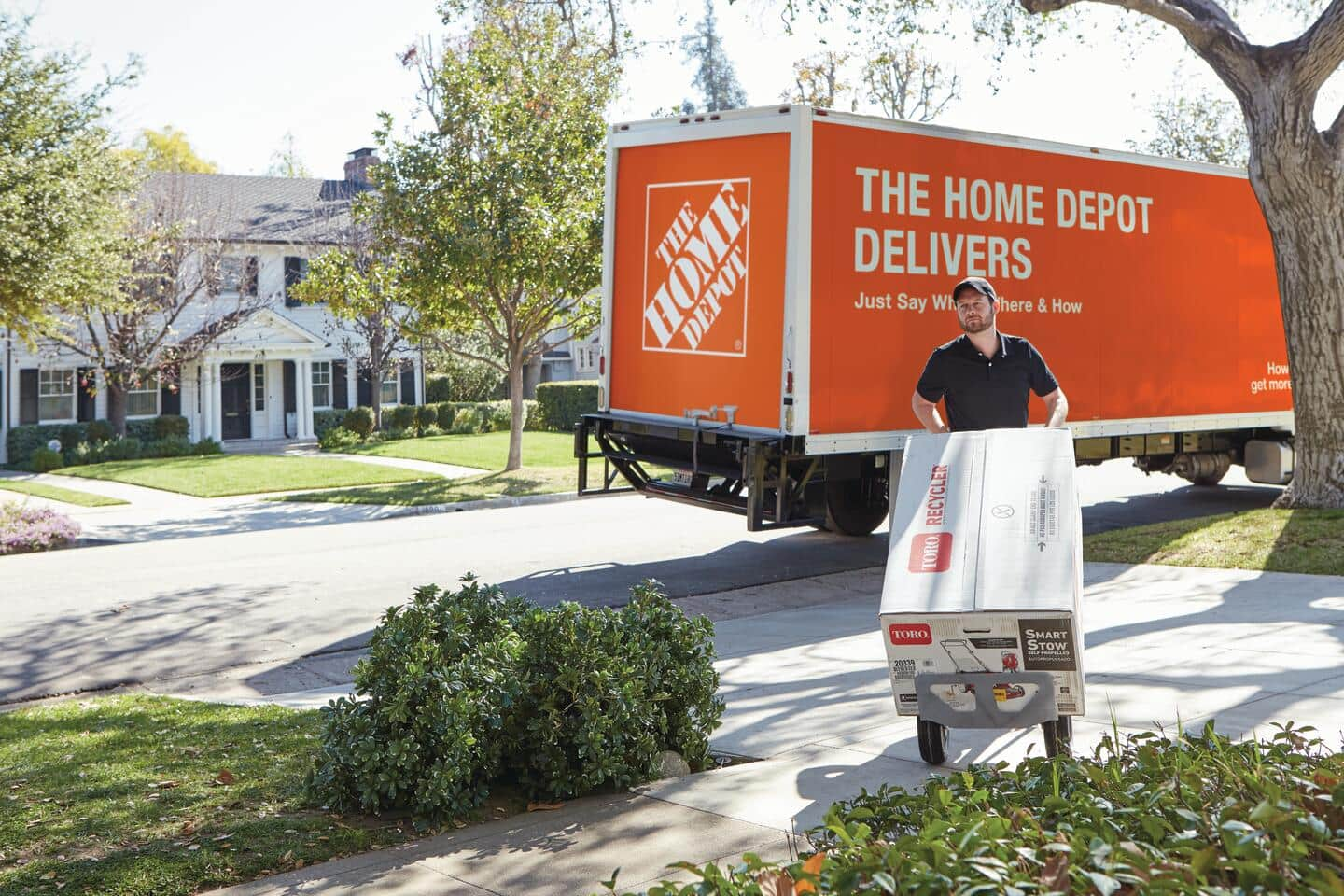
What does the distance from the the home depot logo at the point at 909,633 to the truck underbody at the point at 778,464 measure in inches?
224

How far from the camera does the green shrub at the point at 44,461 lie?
2872 centimetres

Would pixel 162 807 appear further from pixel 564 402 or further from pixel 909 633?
pixel 564 402

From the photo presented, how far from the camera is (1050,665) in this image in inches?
207

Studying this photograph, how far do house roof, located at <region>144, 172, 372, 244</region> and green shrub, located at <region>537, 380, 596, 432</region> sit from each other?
6.99m

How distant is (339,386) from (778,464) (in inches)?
1146

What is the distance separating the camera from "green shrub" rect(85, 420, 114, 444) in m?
31.6

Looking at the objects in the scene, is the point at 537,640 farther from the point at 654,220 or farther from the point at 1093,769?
the point at 654,220

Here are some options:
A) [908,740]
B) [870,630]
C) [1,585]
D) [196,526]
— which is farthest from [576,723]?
[196,526]

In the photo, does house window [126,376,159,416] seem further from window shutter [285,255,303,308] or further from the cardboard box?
the cardboard box

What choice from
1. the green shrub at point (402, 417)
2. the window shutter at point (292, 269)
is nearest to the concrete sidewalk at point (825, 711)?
the green shrub at point (402, 417)

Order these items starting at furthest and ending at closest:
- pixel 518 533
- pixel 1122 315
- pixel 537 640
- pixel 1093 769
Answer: pixel 518 533 < pixel 1122 315 < pixel 537 640 < pixel 1093 769

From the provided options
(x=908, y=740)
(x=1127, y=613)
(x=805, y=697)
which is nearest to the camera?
(x=908, y=740)

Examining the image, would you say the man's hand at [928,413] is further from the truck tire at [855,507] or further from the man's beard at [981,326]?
the truck tire at [855,507]

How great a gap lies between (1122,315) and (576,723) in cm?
973
